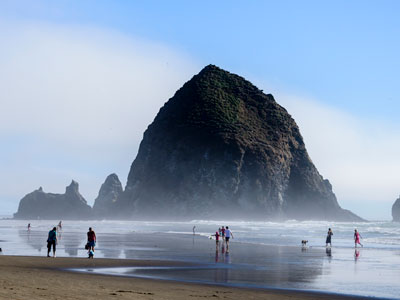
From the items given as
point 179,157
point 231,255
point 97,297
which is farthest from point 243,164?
point 97,297

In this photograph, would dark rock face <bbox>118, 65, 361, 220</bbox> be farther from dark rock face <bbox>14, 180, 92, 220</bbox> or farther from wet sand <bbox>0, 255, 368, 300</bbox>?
wet sand <bbox>0, 255, 368, 300</bbox>

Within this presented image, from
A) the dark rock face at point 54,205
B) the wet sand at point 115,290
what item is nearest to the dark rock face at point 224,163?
the dark rock face at point 54,205

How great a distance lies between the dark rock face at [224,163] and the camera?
139 metres

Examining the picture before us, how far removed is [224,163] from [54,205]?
A: 78.7m

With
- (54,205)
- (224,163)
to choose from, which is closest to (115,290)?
(224,163)

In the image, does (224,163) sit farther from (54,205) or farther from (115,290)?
(115,290)

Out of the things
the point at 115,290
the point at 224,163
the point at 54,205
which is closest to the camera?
the point at 115,290

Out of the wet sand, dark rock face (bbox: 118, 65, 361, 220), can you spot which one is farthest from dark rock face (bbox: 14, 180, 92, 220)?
the wet sand

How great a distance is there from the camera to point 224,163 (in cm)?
14088

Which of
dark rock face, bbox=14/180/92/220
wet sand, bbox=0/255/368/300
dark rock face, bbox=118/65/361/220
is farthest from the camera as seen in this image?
dark rock face, bbox=14/180/92/220

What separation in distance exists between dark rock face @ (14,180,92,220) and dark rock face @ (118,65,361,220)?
1345 inches

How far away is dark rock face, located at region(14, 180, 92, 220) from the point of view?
186125 millimetres

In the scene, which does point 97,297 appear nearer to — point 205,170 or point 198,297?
point 198,297

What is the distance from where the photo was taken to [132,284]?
58.1 ft
